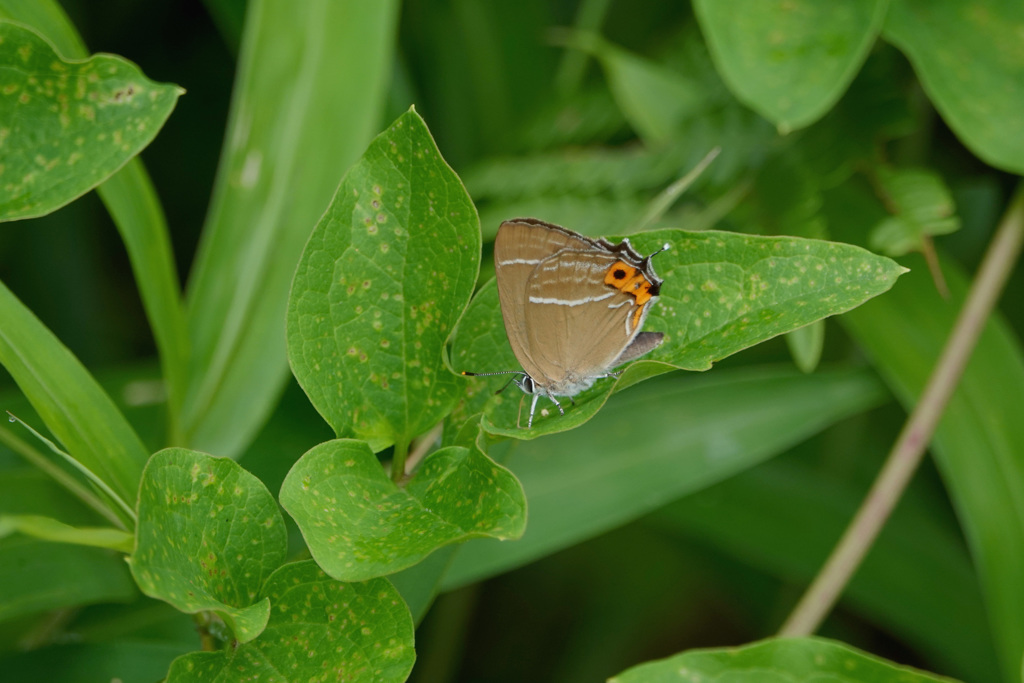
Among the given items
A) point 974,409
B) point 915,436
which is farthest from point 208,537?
point 974,409

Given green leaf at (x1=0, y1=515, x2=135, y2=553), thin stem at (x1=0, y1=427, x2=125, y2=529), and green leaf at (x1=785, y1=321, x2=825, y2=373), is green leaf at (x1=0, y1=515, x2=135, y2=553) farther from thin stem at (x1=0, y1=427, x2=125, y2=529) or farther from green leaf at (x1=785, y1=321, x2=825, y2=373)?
green leaf at (x1=785, y1=321, x2=825, y2=373)

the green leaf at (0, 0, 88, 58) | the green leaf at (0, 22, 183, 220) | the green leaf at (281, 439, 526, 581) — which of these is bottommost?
the green leaf at (281, 439, 526, 581)

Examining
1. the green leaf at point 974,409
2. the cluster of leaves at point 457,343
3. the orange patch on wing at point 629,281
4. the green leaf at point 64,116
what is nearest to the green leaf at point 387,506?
the cluster of leaves at point 457,343

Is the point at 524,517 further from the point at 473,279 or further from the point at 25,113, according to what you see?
the point at 25,113

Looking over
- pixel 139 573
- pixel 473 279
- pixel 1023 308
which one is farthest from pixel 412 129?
pixel 1023 308

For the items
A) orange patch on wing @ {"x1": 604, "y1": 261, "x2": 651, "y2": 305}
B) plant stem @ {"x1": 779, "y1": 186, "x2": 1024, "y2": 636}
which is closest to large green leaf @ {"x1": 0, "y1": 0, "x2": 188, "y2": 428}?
orange patch on wing @ {"x1": 604, "y1": 261, "x2": 651, "y2": 305}

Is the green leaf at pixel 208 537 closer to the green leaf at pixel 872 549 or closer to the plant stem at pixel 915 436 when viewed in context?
→ the plant stem at pixel 915 436

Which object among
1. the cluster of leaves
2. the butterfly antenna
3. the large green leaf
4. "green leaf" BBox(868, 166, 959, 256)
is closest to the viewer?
the cluster of leaves
